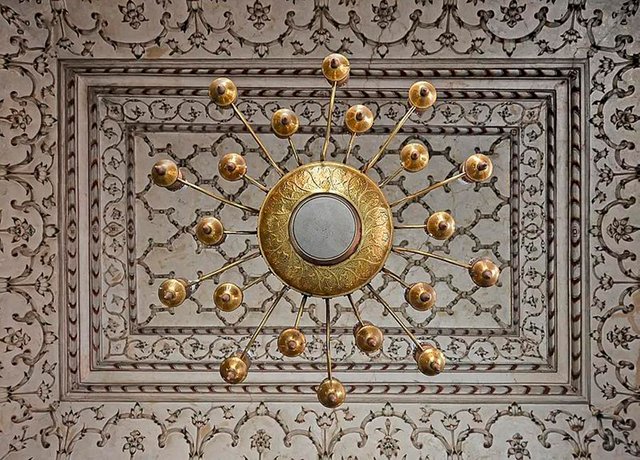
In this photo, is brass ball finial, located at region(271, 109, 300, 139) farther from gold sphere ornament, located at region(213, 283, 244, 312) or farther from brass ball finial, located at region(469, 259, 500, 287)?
brass ball finial, located at region(469, 259, 500, 287)

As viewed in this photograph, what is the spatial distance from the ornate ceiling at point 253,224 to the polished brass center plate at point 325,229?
0.78 metres

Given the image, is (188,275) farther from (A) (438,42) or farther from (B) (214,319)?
(A) (438,42)

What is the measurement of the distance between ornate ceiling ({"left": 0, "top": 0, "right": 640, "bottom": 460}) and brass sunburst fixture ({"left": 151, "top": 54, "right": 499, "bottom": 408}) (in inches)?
30.7

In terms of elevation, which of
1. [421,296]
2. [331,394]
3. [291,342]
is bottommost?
[331,394]

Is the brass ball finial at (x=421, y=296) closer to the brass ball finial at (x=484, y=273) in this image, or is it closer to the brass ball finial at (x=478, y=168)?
the brass ball finial at (x=484, y=273)

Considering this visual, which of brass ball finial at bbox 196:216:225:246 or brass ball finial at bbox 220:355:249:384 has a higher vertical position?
brass ball finial at bbox 196:216:225:246

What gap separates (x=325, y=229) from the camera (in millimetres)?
1580

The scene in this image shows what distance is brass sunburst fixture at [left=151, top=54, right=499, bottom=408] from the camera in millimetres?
1526

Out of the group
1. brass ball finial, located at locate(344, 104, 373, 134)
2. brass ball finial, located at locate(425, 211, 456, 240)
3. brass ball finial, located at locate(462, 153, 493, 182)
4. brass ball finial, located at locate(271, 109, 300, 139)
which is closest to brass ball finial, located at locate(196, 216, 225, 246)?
brass ball finial, located at locate(271, 109, 300, 139)

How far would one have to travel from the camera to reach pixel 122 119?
7.72 feet

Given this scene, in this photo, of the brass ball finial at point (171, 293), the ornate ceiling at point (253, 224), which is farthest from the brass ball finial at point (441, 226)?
the ornate ceiling at point (253, 224)

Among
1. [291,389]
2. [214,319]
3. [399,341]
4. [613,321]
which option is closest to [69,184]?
[214,319]

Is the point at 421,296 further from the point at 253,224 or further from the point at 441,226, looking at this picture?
the point at 253,224

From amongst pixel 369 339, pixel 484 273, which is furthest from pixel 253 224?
pixel 484 273
